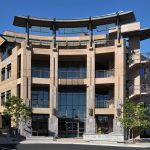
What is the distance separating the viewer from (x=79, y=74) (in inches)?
2036

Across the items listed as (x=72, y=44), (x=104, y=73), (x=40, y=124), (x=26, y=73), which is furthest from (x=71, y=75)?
(x=40, y=124)

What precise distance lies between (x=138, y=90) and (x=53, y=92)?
11.3 m

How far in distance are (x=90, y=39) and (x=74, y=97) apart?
846 centimetres

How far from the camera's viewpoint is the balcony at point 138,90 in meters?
49.1

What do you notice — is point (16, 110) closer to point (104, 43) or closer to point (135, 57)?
point (104, 43)

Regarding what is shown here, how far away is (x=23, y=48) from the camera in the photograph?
49.7m

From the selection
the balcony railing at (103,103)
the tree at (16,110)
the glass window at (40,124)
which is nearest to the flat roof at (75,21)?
the balcony railing at (103,103)

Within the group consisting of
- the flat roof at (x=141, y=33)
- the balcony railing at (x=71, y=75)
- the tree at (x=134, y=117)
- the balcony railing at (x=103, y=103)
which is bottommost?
the tree at (x=134, y=117)

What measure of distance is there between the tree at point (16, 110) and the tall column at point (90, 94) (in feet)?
26.6

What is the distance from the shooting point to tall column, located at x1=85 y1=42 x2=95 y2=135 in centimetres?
4888

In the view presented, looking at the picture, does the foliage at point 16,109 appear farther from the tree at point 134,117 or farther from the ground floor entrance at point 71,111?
the tree at point 134,117

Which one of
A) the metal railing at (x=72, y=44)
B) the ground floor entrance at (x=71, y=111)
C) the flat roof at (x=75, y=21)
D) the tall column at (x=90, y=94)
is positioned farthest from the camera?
the metal railing at (x=72, y=44)

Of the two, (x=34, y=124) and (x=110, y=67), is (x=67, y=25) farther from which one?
(x=34, y=124)

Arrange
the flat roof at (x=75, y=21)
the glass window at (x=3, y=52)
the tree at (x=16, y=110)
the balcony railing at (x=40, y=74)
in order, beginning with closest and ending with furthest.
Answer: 1. the tree at (x=16, y=110)
2. the flat roof at (x=75, y=21)
3. the balcony railing at (x=40, y=74)
4. the glass window at (x=3, y=52)
